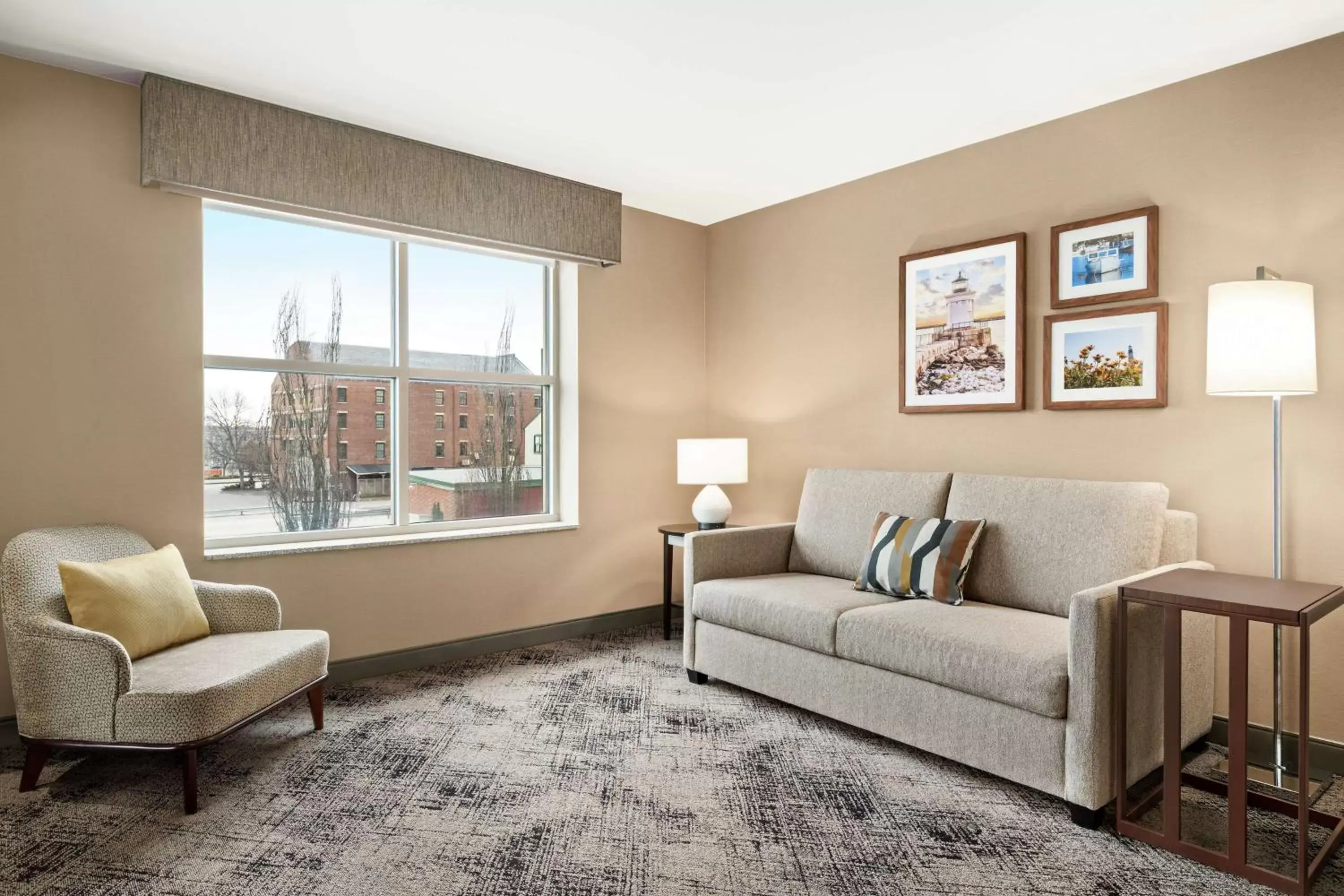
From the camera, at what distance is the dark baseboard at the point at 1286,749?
8.55 feet

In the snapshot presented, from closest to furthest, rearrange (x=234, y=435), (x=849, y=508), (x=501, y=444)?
(x=234, y=435) → (x=849, y=508) → (x=501, y=444)

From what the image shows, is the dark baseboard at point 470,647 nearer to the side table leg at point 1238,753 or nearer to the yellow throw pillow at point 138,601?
the yellow throw pillow at point 138,601

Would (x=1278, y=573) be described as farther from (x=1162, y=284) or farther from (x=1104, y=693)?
(x=1162, y=284)

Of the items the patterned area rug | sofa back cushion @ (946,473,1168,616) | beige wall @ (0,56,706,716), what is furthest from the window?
sofa back cushion @ (946,473,1168,616)

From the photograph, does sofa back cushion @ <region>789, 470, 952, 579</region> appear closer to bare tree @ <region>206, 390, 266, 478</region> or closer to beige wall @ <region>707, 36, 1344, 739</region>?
beige wall @ <region>707, 36, 1344, 739</region>

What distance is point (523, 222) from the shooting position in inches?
158

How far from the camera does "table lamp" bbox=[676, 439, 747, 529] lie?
13.6 feet

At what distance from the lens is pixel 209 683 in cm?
235

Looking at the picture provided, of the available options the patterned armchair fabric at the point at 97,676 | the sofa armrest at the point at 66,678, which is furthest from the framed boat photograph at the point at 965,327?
the sofa armrest at the point at 66,678

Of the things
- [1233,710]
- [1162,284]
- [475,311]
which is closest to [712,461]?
[475,311]

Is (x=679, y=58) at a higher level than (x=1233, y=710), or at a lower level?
higher

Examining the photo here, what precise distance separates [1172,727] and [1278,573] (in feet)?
2.64

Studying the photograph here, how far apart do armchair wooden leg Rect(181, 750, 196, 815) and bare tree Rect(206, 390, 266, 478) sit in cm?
142

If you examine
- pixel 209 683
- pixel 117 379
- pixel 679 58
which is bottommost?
pixel 209 683
